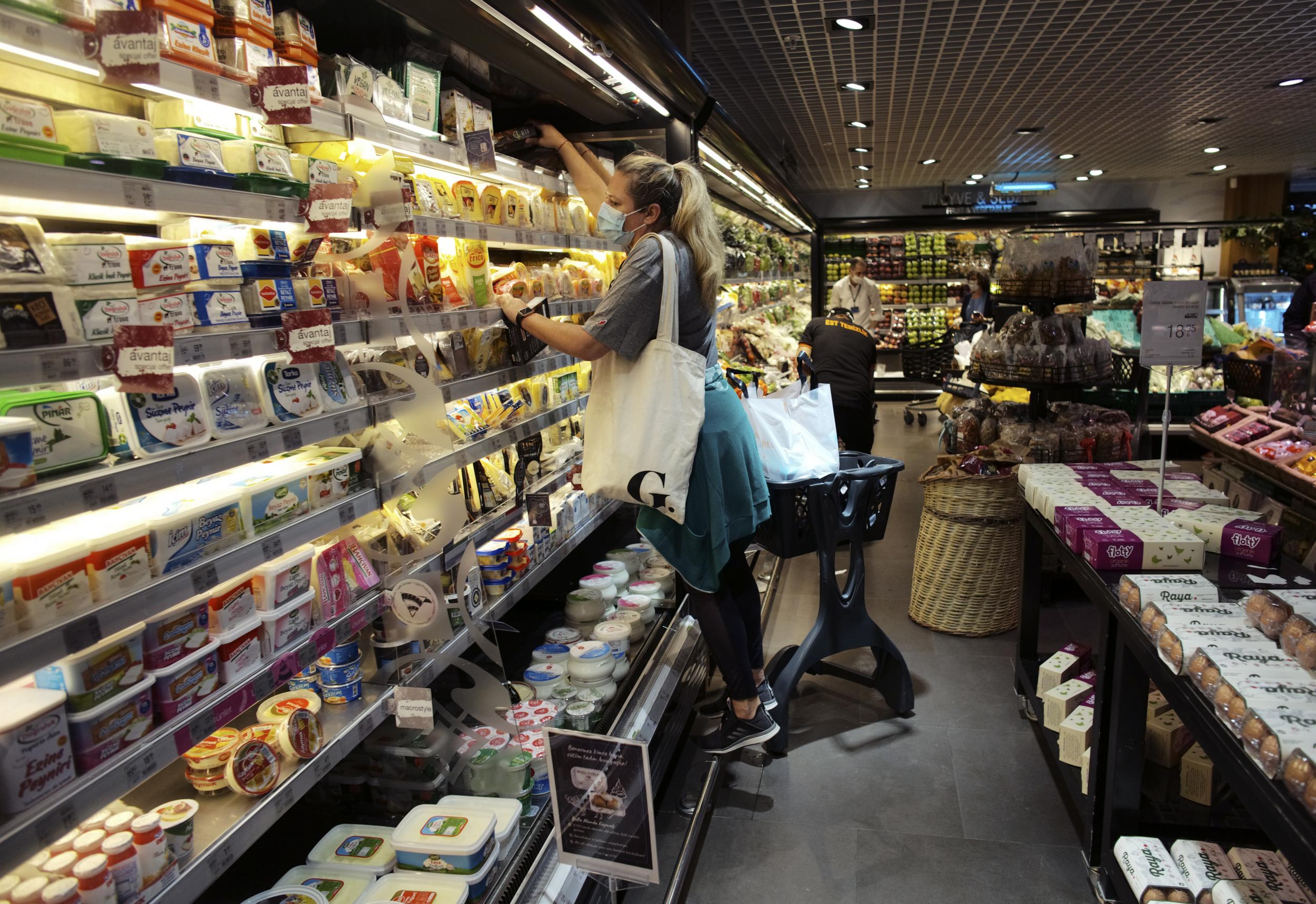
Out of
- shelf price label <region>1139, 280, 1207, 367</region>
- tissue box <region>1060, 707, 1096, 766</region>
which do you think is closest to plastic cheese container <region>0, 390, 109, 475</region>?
tissue box <region>1060, 707, 1096, 766</region>

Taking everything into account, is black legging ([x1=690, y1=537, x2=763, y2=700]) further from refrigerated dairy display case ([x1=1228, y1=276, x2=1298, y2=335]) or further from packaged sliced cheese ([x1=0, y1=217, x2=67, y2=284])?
refrigerated dairy display case ([x1=1228, y1=276, x2=1298, y2=335])

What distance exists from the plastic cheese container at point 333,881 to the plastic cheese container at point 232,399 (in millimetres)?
926

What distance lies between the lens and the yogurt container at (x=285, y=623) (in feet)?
5.05

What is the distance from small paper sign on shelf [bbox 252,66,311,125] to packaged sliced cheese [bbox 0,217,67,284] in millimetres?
475

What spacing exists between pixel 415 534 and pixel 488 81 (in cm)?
143

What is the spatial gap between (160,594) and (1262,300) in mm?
12488

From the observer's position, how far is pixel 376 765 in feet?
6.95

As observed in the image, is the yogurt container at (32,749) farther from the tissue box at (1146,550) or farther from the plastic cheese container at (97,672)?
the tissue box at (1146,550)

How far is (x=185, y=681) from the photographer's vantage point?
1.36m

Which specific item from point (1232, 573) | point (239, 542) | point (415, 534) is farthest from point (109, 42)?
point (1232, 573)

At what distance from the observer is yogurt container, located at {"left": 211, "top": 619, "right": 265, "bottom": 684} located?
1.45 metres

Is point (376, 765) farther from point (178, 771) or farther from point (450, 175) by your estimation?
point (450, 175)

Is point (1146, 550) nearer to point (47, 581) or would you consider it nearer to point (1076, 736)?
point (1076, 736)

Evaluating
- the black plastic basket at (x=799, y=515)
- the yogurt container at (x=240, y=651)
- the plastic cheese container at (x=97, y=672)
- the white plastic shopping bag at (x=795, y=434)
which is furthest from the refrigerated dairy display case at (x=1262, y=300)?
the plastic cheese container at (x=97, y=672)
